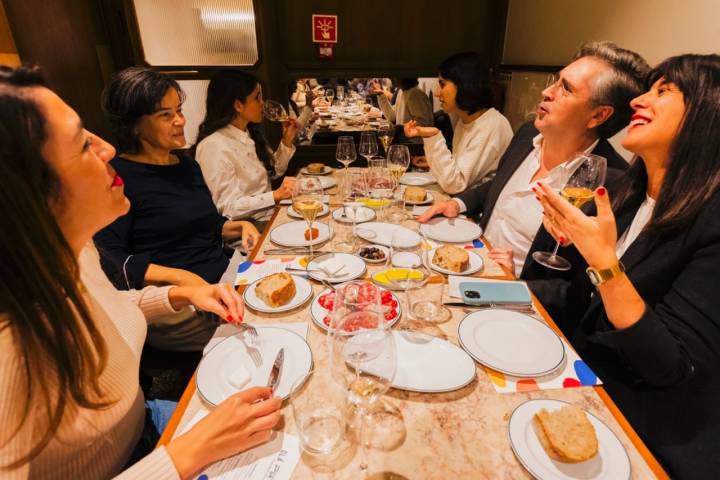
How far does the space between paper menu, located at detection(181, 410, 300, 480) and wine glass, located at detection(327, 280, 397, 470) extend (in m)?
0.14

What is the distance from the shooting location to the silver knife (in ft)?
2.86

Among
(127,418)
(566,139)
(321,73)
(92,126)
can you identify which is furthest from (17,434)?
(321,73)

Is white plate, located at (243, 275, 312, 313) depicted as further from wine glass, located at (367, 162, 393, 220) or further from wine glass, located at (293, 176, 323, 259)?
wine glass, located at (367, 162, 393, 220)

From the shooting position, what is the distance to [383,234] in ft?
5.54

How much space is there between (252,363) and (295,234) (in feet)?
2.70

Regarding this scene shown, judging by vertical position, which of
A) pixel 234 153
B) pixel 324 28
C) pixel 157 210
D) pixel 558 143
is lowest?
pixel 157 210

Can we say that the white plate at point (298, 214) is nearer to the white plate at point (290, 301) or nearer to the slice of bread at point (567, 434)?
the white plate at point (290, 301)

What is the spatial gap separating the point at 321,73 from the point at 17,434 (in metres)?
3.52

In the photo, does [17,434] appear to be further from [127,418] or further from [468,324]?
[468,324]

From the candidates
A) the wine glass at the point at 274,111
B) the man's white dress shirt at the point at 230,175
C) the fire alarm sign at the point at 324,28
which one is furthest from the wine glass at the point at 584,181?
the fire alarm sign at the point at 324,28

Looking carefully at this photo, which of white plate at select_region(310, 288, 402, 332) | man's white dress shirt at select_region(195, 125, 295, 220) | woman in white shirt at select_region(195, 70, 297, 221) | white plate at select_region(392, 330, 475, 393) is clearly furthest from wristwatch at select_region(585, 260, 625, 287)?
man's white dress shirt at select_region(195, 125, 295, 220)

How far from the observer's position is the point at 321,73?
11.7ft

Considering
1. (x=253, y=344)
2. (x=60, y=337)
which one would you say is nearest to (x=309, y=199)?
(x=253, y=344)

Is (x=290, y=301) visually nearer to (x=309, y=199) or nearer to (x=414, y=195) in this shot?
(x=309, y=199)
